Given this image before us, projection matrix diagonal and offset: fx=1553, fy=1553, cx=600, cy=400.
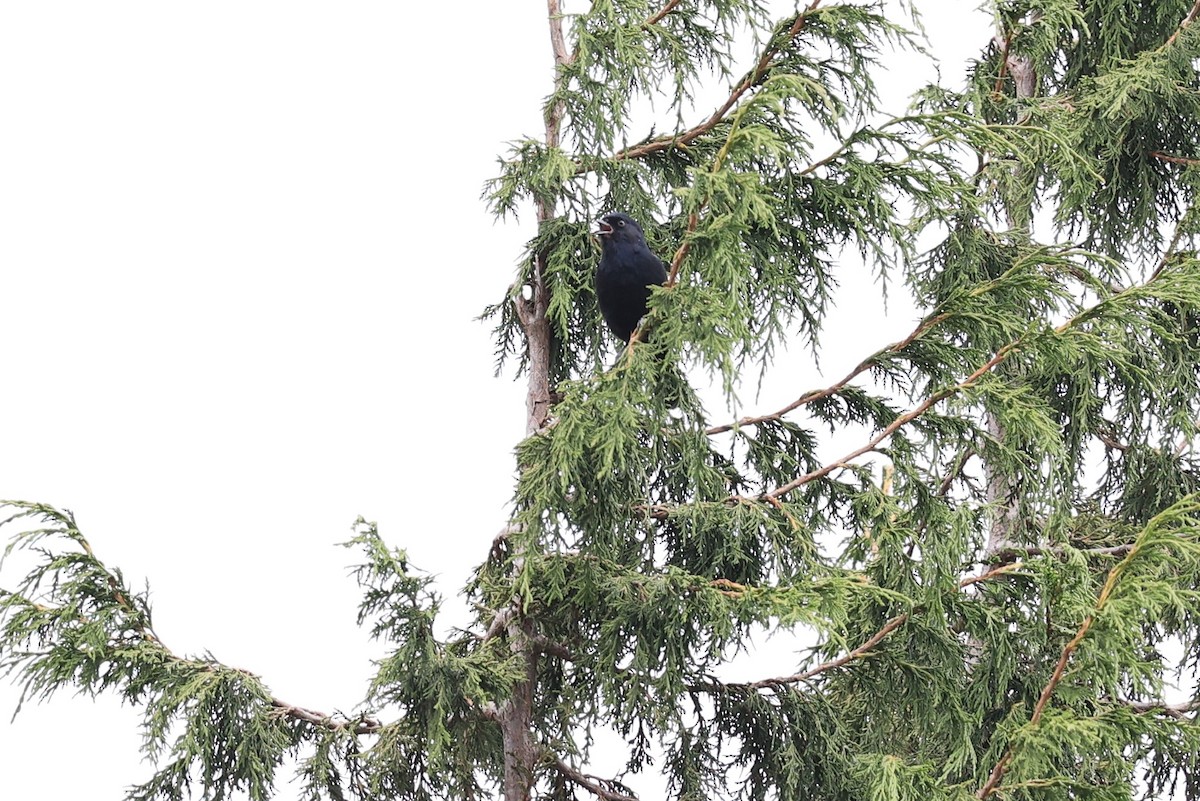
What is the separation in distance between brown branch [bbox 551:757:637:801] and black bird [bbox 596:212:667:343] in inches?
73.2

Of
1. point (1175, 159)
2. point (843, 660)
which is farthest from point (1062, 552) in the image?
point (1175, 159)

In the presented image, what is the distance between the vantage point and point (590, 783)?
6.46 meters

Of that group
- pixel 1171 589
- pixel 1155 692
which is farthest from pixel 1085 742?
pixel 1171 589

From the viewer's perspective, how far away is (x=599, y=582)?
5984 mm

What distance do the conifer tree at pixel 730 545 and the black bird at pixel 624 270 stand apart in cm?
22

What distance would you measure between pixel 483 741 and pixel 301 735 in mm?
887

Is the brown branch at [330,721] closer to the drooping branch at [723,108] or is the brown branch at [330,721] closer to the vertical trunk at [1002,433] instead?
the drooping branch at [723,108]

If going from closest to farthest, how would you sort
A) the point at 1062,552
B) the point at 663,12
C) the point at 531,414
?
the point at 531,414, the point at 663,12, the point at 1062,552

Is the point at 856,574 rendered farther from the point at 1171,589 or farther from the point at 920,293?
the point at 920,293

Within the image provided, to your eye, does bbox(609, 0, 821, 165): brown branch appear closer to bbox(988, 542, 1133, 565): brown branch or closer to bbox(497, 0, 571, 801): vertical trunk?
bbox(497, 0, 571, 801): vertical trunk

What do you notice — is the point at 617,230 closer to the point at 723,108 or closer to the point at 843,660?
the point at 723,108

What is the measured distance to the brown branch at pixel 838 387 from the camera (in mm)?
6062

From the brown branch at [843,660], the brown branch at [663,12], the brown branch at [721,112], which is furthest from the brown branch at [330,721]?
the brown branch at [663,12]

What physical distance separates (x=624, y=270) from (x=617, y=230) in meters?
0.19
